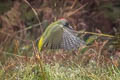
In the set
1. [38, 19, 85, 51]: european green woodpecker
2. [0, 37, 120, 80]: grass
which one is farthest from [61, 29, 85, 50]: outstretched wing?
[0, 37, 120, 80]: grass

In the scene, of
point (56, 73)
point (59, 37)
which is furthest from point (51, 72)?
point (59, 37)

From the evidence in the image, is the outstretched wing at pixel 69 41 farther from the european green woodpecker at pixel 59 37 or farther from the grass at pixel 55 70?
the grass at pixel 55 70

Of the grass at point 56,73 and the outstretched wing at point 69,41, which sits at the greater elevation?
the outstretched wing at point 69,41

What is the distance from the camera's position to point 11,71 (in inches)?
141

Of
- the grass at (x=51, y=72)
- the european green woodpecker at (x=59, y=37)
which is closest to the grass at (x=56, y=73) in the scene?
the grass at (x=51, y=72)

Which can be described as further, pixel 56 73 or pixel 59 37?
pixel 59 37

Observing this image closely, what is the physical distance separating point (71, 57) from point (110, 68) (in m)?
0.59

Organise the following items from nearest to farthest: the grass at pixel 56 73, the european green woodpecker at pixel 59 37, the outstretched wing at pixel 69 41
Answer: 1. the grass at pixel 56 73
2. the european green woodpecker at pixel 59 37
3. the outstretched wing at pixel 69 41

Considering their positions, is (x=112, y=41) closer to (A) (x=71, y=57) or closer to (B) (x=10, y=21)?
(A) (x=71, y=57)

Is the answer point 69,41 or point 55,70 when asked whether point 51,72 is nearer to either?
point 55,70

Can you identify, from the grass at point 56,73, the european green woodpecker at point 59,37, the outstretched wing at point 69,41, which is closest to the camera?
the grass at point 56,73

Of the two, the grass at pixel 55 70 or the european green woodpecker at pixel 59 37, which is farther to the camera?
the european green woodpecker at pixel 59 37

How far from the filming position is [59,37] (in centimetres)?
405

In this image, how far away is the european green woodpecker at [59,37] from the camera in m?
3.95
